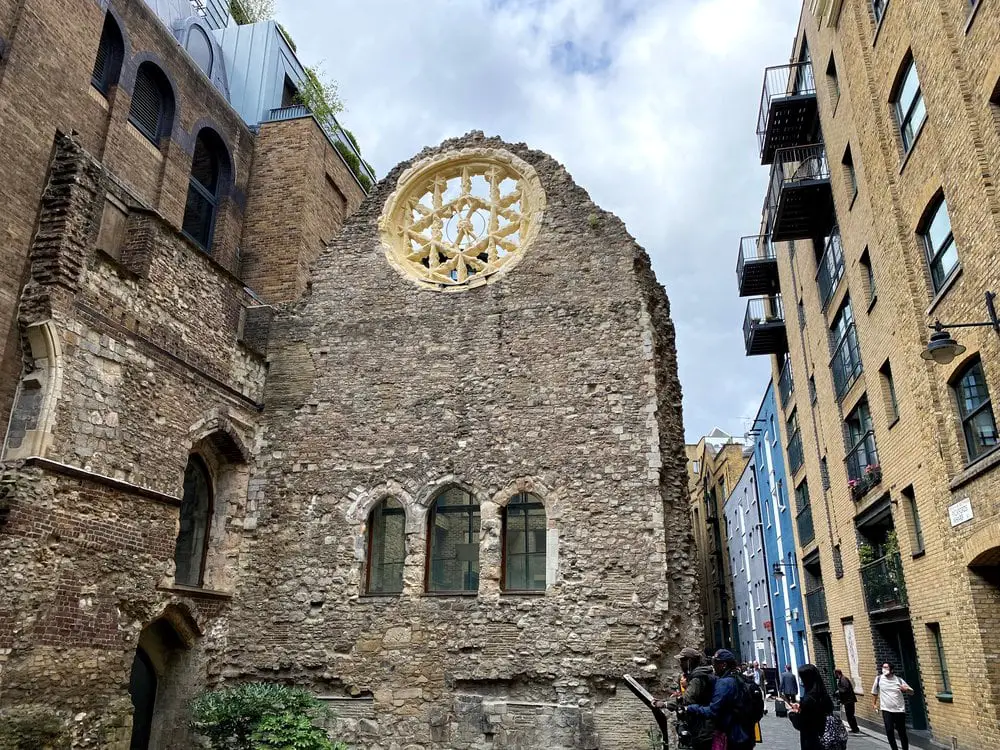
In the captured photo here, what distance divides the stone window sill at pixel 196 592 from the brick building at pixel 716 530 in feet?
107

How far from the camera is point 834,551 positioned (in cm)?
2000

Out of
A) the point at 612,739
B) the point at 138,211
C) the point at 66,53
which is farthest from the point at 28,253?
the point at 612,739

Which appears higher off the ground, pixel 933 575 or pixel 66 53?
pixel 66 53

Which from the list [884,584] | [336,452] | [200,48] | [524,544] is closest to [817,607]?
[884,584]

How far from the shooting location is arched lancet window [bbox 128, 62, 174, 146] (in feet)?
51.3

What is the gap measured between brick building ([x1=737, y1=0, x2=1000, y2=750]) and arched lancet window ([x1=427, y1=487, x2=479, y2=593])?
692 cm

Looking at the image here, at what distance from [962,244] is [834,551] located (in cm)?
1137

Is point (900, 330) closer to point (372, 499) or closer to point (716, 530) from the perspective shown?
point (372, 499)

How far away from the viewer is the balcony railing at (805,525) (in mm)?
23469

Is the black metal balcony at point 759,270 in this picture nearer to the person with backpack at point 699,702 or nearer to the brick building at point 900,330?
the brick building at point 900,330

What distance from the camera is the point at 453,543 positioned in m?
12.3

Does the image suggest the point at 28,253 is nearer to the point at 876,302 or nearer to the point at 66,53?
the point at 66,53

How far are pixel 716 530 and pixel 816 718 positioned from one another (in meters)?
42.4

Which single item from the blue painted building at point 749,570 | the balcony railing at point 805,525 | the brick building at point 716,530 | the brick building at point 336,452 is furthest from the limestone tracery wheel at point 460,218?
the brick building at point 716,530
